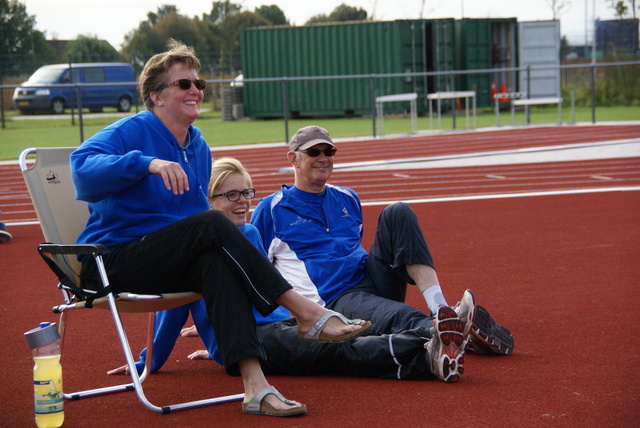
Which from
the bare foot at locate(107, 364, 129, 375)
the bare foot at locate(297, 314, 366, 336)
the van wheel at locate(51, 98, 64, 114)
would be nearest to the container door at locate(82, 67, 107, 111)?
the van wheel at locate(51, 98, 64, 114)

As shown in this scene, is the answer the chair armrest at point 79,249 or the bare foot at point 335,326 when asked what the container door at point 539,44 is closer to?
the bare foot at point 335,326

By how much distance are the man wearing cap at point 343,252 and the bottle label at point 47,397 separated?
4.83 feet

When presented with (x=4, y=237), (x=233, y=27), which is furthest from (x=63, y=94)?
(x=233, y=27)

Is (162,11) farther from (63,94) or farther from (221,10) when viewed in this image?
(63,94)

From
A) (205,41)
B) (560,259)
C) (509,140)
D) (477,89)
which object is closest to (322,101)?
(477,89)

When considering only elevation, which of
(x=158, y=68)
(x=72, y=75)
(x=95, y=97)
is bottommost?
(x=158, y=68)

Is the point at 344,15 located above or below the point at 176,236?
above

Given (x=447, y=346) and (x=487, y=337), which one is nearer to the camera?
(x=447, y=346)

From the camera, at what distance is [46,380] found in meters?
3.51

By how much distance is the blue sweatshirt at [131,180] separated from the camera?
3.67 m

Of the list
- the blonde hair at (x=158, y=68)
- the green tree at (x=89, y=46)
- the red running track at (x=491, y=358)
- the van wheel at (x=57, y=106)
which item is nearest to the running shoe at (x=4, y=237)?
the red running track at (x=491, y=358)

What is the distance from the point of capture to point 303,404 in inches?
147

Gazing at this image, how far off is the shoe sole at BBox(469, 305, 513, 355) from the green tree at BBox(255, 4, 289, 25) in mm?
67876

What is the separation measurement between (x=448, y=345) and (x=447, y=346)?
0.01 m
